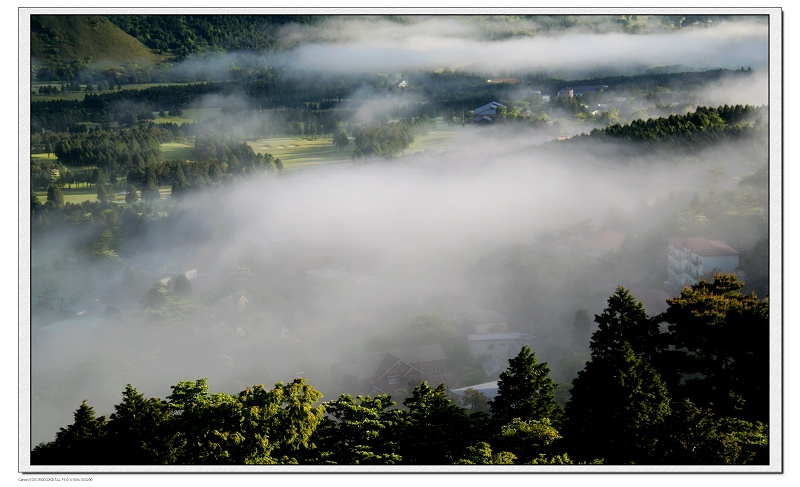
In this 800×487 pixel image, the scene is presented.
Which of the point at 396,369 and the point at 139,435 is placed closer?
the point at 139,435

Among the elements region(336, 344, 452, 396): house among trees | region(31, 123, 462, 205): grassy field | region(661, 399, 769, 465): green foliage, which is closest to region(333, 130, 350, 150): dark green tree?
region(31, 123, 462, 205): grassy field

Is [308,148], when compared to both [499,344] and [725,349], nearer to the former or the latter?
[499,344]

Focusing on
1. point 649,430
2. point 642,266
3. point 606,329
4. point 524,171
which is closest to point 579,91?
point 524,171

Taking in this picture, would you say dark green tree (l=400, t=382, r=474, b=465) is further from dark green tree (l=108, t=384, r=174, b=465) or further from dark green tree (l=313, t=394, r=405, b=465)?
dark green tree (l=108, t=384, r=174, b=465)

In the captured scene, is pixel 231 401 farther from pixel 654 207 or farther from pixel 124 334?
pixel 654 207

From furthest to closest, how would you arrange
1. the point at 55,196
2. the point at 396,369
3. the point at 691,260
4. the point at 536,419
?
the point at 55,196
the point at 396,369
the point at 691,260
the point at 536,419

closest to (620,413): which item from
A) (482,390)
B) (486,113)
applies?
(482,390)
